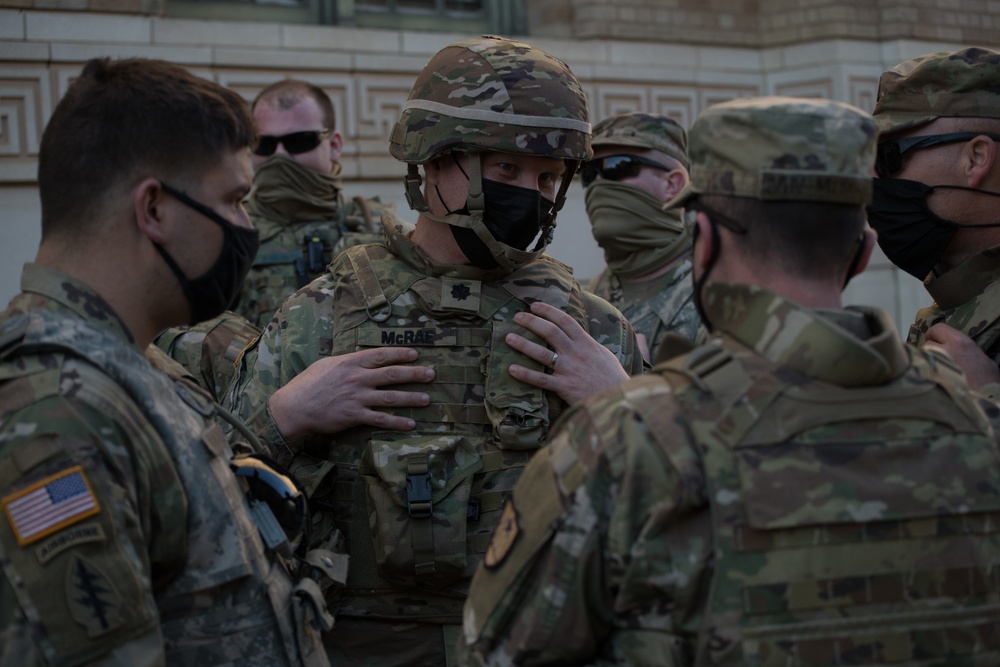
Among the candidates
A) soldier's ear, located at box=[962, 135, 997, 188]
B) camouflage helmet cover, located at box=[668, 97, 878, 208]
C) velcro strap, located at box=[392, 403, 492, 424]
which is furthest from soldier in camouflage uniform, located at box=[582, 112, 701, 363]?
camouflage helmet cover, located at box=[668, 97, 878, 208]

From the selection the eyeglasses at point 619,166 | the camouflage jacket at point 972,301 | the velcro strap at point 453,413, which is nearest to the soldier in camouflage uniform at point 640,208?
the eyeglasses at point 619,166

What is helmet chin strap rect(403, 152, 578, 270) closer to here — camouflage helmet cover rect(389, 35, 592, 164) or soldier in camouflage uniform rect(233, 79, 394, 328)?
camouflage helmet cover rect(389, 35, 592, 164)

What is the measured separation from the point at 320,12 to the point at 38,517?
621cm

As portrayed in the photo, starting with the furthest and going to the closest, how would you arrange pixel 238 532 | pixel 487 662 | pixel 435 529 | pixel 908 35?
pixel 908 35, pixel 435 529, pixel 238 532, pixel 487 662

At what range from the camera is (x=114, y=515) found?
5.50ft

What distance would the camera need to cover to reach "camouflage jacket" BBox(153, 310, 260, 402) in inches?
161

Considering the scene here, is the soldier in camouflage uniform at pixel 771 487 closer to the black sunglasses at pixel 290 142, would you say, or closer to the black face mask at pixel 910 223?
the black face mask at pixel 910 223

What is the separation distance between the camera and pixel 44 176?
195cm

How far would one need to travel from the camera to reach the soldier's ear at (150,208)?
193 cm

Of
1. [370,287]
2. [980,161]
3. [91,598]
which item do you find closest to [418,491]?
[370,287]

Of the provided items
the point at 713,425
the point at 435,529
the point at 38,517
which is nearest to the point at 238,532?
the point at 38,517

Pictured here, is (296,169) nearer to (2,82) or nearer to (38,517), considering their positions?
(2,82)

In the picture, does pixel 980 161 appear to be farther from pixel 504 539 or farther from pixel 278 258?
pixel 278 258

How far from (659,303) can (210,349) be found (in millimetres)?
1857
